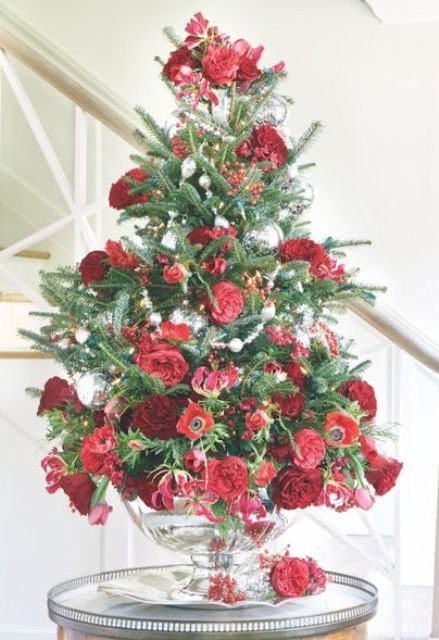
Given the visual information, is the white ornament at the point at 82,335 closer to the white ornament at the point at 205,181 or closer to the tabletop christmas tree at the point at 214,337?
the tabletop christmas tree at the point at 214,337

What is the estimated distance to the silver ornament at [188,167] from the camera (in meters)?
2.16

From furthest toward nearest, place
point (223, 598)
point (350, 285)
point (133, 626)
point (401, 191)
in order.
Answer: point (401, 191) < point (350, 285) < point (223, 598) < point (133, 626)

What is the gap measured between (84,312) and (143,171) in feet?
0.95

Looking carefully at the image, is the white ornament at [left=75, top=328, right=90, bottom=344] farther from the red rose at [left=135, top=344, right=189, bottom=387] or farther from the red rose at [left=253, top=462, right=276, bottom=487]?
the red rose at [left=253, top=462, right=276, bottom=487]

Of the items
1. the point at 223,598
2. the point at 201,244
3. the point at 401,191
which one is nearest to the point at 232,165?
the point at 201,244

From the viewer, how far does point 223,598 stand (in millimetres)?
2057

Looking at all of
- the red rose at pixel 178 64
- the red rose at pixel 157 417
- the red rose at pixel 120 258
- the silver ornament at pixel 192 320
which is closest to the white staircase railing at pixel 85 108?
the red rose at pixel 178 64

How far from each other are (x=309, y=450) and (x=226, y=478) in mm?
151

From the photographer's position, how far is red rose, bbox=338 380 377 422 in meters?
2.10

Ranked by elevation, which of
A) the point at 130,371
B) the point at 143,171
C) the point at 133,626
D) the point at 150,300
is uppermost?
the point at 143,171

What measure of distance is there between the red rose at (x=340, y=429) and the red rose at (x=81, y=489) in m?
0.43

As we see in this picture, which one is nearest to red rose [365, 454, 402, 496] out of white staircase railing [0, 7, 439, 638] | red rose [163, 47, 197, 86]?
red rose [163, 47, 197, 86]

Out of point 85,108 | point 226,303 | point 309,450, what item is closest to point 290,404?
point 309,450

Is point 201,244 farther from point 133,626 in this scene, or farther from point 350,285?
point 133,626
